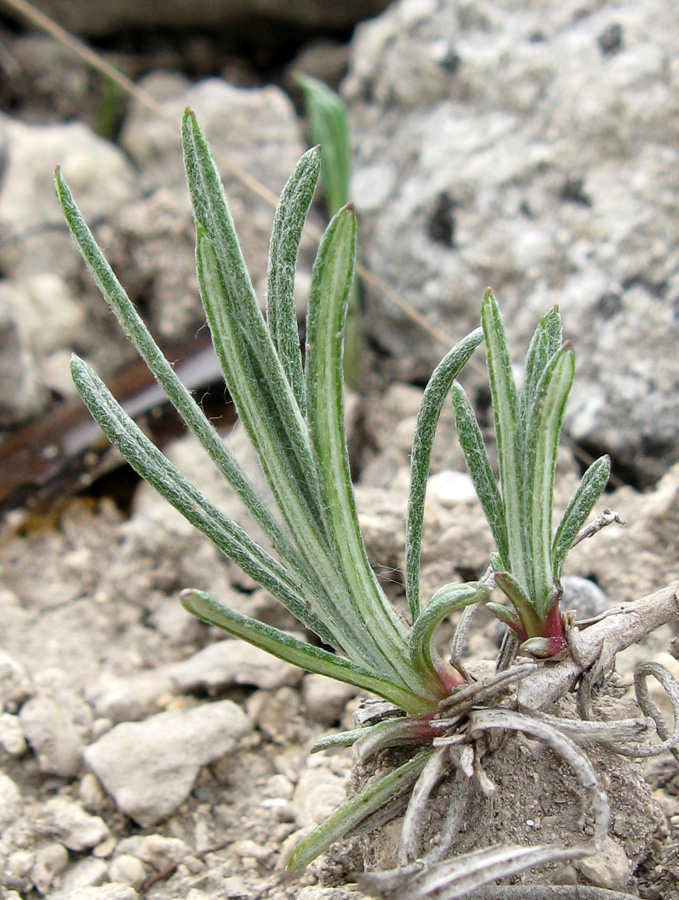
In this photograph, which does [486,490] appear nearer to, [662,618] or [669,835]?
[662,618]

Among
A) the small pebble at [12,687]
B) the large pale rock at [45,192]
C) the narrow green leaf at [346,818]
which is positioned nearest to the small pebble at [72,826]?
the small pebble at [12,687]

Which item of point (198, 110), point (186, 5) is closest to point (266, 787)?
point (198, 110)

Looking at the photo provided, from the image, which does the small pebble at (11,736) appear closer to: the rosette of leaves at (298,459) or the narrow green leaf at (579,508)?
the rosette of leaves at (298,459)

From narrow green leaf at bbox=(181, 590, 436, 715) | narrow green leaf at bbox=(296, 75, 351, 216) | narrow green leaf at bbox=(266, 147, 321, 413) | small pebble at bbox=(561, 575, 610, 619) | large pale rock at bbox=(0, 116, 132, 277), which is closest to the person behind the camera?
narrow green leaf at bbox=(181, 590, 436, 715)

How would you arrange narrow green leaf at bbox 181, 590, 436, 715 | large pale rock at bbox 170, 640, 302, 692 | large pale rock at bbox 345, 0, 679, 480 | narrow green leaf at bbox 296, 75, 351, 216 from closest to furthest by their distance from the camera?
narrow green leaf at bbox 181, 590, 436, 715 < large pale rock at bbox 170, 640, 302, 692 < large pale rock at bbox 345, 0, 679, 480 < narrow green leaf at bbox 296, 75, 351, 216

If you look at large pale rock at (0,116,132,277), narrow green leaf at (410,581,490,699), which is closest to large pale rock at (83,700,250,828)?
narrow green leaf at (410,581,490,699)

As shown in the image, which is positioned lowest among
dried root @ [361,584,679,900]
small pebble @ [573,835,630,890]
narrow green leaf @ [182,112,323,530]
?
small pebble @ [573,835,630,890]

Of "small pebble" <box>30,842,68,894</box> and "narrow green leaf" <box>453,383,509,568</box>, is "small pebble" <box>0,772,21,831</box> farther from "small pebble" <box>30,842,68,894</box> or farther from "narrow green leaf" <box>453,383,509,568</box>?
"narrow green leaf" <box>453,383,509,568</box>
